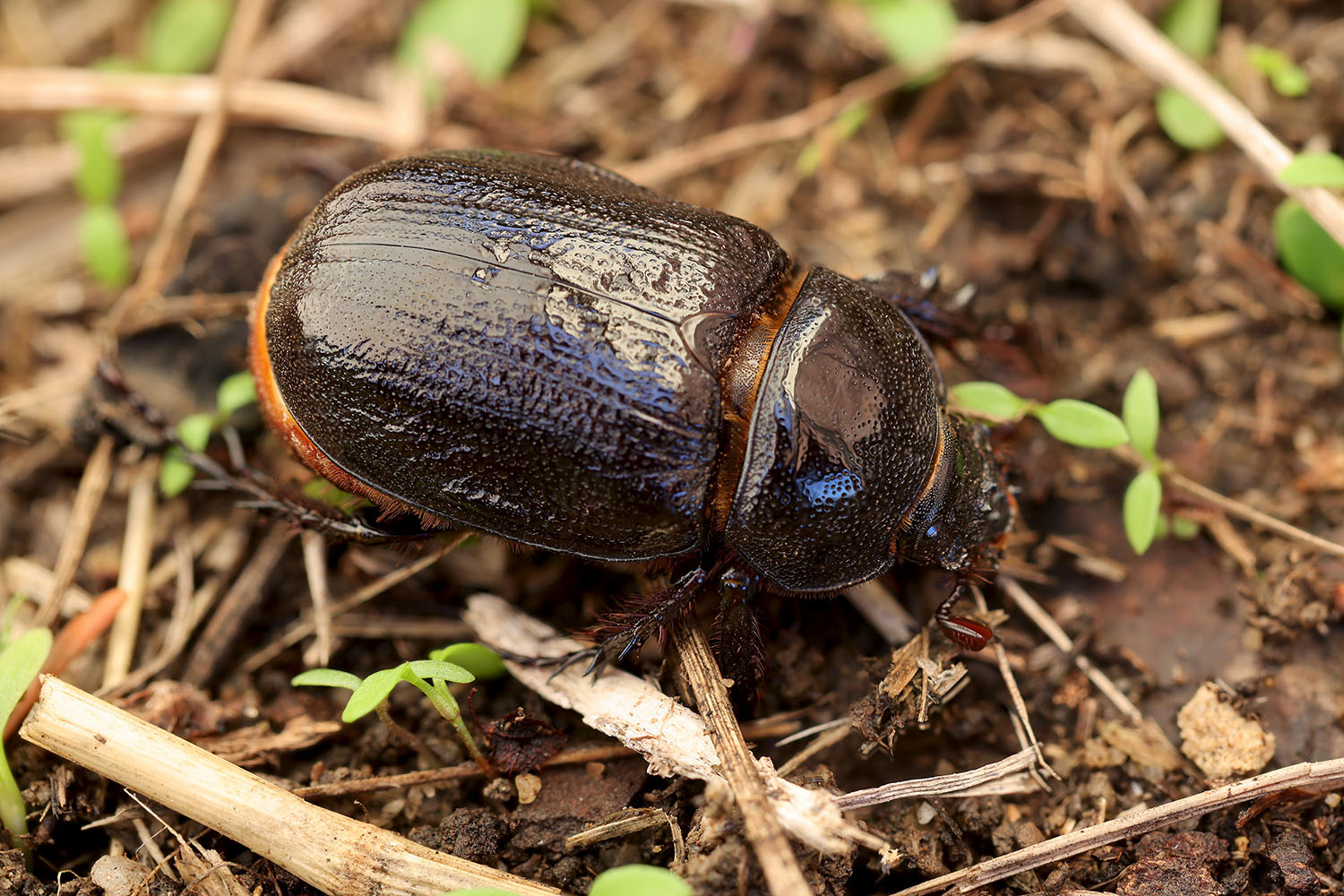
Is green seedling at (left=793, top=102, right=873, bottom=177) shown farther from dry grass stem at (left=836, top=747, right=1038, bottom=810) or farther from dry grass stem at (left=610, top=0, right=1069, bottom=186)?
dry grass stem at (left=836, top=747, right=1038, bottom=810)

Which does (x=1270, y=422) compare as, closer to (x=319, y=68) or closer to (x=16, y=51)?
(x=319, y=68)

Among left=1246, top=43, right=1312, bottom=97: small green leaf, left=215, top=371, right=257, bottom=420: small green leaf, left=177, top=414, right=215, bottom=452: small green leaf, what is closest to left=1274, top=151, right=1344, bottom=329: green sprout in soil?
left=1246, top=43, right=1312, bottom=97: small green leaf

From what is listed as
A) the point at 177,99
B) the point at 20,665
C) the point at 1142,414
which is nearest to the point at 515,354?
the point at 20,665

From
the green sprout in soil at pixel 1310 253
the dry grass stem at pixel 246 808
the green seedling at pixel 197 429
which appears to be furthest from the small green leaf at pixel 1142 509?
the green seedling at pixel 197 429

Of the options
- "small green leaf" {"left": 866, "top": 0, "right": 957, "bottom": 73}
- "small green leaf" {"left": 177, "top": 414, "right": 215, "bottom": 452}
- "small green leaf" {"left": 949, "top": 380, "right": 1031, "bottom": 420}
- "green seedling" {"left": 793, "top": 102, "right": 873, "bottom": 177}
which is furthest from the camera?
"green seedling" {"left": 793, "top": 102, "right": 873, "bottom": 177}

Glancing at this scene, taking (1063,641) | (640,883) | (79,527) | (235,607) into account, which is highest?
(640,883)

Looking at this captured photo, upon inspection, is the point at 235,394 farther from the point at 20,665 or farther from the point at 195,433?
the point at 20,665
